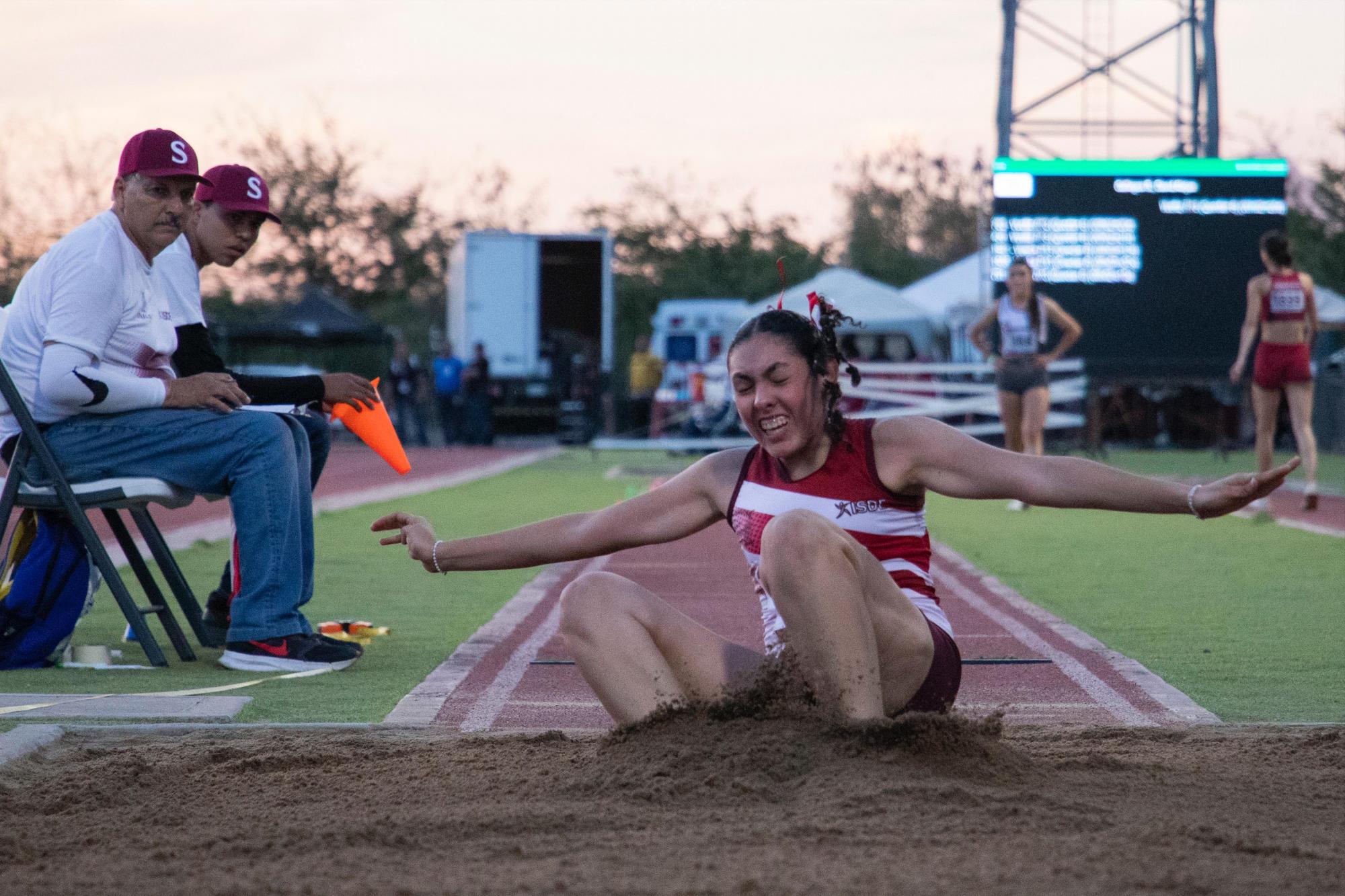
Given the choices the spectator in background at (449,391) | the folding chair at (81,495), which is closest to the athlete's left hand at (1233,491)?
the folding chair at (81,495)

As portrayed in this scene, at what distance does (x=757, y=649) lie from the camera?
21.7ft

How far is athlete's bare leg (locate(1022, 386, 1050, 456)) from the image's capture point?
14094 mm

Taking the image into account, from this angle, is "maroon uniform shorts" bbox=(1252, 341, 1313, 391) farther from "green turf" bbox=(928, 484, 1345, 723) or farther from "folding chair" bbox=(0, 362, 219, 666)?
"folding chair" bbox=(0, 362, 219, 666)

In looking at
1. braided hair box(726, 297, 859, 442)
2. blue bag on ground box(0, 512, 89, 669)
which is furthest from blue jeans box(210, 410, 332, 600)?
braided hair box(726, 297, 859, 442)

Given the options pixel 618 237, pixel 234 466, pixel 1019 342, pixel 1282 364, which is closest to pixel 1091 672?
pixel 234 466

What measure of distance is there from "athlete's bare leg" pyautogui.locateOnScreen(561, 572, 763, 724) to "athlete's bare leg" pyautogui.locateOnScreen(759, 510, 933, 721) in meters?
0.40

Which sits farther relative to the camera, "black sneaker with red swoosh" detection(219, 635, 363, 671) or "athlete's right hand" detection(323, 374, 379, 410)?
"athlete's right hand" detection(323, 374, 379, 410)

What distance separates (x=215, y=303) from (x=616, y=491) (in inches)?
1176

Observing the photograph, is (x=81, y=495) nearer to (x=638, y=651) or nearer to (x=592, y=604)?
(x=592, y=604)

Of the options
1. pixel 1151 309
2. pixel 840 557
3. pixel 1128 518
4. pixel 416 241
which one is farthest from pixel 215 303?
pixel 840 557

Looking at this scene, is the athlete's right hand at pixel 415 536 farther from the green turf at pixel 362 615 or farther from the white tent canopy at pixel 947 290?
the white tent canopy at pixel 947 290

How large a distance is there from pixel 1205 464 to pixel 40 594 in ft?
67.9

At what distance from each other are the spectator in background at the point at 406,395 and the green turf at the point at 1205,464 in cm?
1332

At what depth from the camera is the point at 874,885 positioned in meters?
2.92
